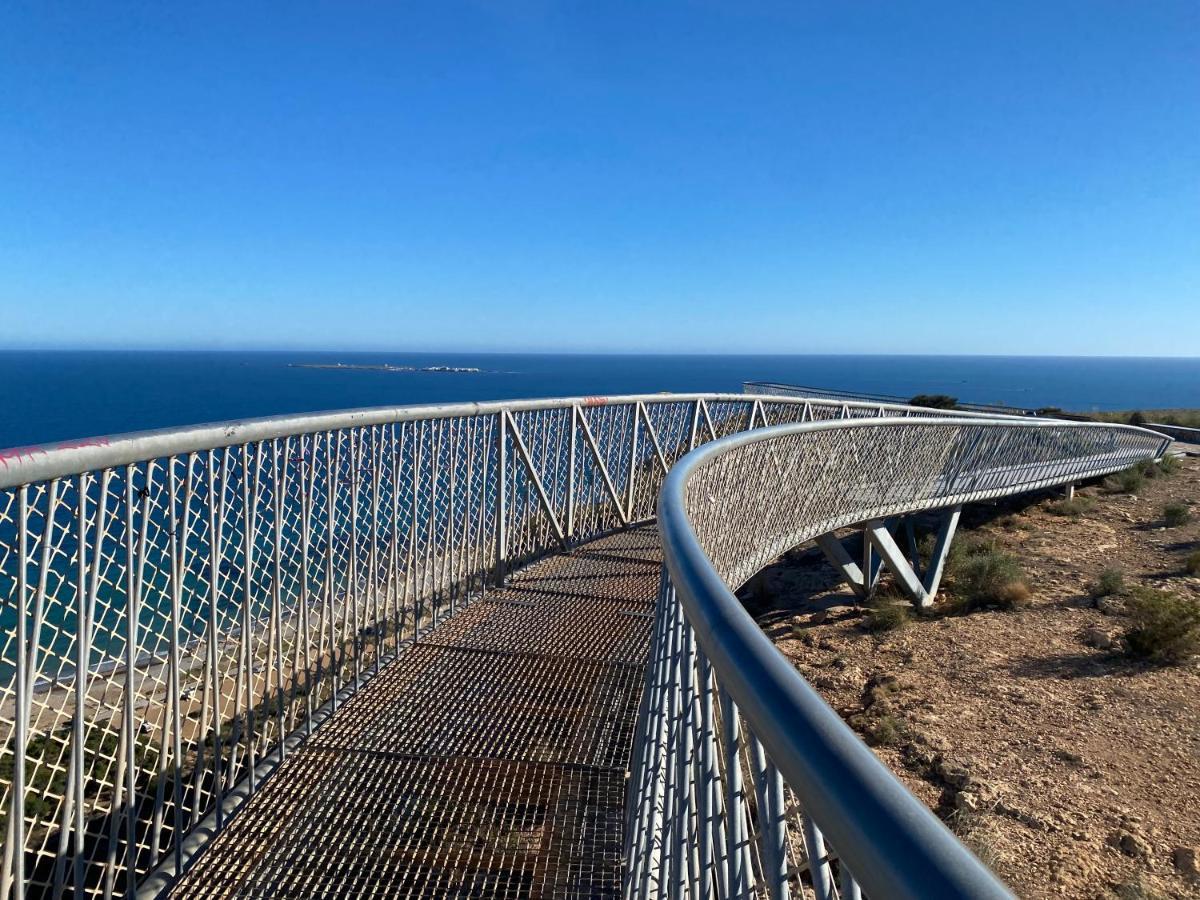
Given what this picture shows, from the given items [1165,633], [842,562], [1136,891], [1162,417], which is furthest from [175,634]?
Result: [1162,417]

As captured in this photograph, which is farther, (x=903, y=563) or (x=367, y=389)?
(x=367, y=389)

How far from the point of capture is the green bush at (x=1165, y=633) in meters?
8.52

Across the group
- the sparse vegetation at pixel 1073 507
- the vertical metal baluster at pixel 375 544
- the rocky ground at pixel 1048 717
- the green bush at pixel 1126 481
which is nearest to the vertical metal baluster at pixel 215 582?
the vertical metal baluster at pixel 375 544

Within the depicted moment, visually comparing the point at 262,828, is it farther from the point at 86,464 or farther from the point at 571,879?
the point at 86,464

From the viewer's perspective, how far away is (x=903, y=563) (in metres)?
12.9

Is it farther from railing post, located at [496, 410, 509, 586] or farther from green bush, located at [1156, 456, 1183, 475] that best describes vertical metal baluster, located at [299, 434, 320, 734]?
green bush, located at [1156, 456, 1183, 475]

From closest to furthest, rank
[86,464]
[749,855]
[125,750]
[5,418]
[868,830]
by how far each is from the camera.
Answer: [868,830]
[749,855]
[86,464]
[125,750]
[5,418]

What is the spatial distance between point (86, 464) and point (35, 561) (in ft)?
0.96

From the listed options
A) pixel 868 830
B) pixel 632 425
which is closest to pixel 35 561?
pixel 868 830

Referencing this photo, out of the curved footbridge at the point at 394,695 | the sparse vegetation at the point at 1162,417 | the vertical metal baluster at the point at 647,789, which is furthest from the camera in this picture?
the sparse vegetation at the point at 1162,417

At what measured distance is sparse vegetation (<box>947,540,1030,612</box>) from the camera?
36.8ft

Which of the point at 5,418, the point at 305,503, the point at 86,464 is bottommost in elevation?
the point at 5,418

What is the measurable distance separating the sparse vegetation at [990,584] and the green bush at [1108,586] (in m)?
0.83

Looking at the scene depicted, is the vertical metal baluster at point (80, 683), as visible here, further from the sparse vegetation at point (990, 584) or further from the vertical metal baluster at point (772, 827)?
the sparse vegetation at point (990, 584)
